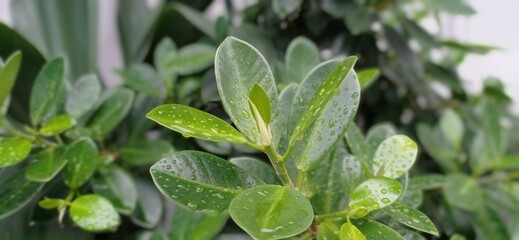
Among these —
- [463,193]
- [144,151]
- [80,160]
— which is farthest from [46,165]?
[463,193]

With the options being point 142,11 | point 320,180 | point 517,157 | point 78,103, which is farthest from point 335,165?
point 142,11

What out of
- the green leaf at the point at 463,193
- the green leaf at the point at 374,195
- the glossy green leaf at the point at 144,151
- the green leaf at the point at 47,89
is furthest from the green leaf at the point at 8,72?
the green leaf at the point at 463,193

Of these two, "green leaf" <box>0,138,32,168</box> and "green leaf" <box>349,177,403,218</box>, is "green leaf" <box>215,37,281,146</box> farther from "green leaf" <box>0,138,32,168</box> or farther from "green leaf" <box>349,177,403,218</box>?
"green leaf" <box>0,138,32,168</box>

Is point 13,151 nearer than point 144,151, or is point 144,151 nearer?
point 13,151

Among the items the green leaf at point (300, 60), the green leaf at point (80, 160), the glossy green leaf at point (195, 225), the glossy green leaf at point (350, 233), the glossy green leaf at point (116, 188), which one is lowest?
the glossy green leaf at point (195, 225)

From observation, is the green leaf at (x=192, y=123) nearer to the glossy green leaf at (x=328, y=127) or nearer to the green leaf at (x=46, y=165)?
the glossy green leaf at (x=328, y=127)

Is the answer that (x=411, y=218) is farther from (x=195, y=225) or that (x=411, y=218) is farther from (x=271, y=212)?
(x=195, y=225)

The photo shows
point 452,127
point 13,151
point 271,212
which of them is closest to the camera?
point 271,212
